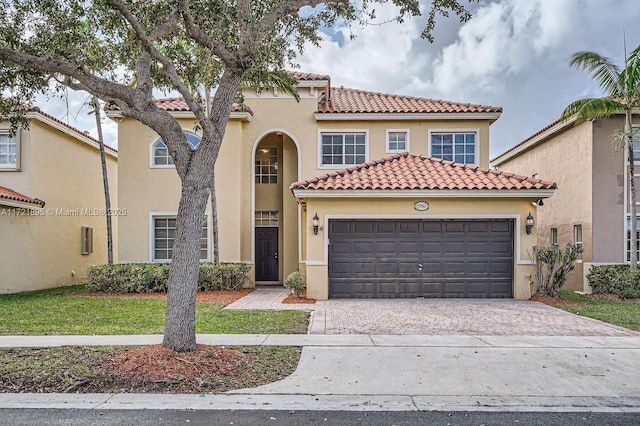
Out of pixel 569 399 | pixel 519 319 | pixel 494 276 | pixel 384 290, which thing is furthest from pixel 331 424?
pixel 494 276

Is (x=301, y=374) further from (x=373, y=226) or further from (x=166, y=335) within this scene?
(x=373, y=226)

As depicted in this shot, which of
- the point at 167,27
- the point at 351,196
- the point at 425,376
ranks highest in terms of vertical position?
the point at 167,27

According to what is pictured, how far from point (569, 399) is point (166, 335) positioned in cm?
533

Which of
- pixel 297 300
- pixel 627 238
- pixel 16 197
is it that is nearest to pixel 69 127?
pixel 16 197

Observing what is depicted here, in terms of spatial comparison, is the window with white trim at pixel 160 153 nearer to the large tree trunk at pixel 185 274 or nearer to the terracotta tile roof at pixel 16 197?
the terracotta tile roof at pixel 16 197

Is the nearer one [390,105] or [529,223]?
[529,223]

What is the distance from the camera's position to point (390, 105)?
17.9 meters

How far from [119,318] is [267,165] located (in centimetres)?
970

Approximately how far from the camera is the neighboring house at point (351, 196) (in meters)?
13.4

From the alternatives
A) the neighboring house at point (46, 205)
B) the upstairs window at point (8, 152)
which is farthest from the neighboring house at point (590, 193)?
the upstairs window at point (8, 152)

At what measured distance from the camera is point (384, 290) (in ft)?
43.9

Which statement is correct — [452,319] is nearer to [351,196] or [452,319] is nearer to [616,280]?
[351,196]

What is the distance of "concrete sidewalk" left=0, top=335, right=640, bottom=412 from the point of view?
5.37 metres

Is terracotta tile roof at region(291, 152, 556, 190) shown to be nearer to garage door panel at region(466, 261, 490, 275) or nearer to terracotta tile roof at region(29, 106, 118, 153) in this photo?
garage door panel at region(466, 261, 490, 275)
